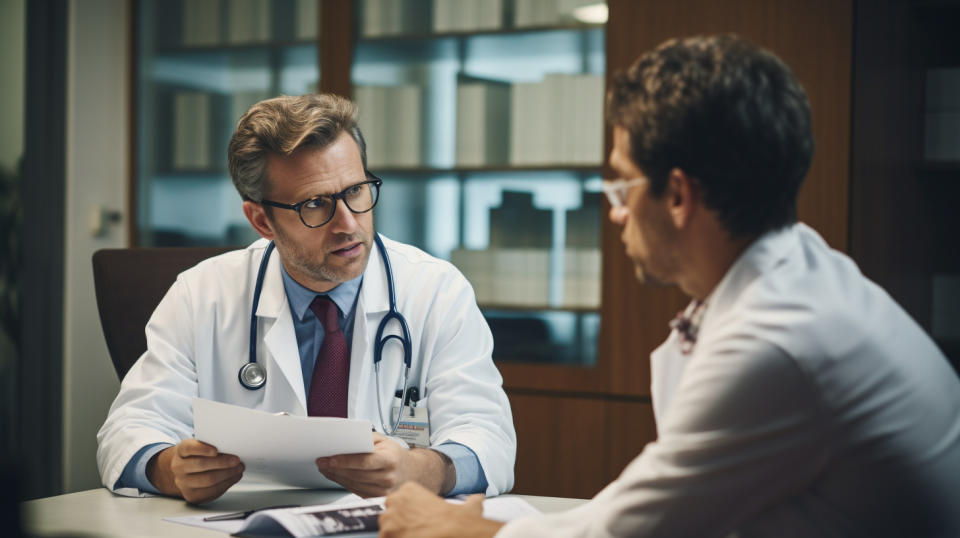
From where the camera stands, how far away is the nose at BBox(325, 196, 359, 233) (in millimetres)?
1805

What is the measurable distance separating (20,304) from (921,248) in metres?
3.45

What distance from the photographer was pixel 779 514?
3.03 ft

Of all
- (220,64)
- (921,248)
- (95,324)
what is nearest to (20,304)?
(95,324)

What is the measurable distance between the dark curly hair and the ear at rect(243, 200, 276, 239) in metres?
1.06

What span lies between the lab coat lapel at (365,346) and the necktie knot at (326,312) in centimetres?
4

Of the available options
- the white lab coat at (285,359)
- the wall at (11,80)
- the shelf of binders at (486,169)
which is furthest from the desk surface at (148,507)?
the wall at (11,80)

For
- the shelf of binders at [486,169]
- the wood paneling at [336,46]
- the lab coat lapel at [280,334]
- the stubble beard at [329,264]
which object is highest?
the wood paneling at [336,46]

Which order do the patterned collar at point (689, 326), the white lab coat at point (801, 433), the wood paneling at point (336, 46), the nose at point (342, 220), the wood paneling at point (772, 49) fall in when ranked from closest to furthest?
the white lab coat at point (801, 433), the patterned collar at point (689, 326), the nose at point (342, 220), the wood paneling at point (772, 49), the wood paneling at point (336, 46)

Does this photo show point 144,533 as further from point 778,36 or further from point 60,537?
point 778,36

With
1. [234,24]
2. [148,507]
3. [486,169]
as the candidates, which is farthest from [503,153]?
[148,507]

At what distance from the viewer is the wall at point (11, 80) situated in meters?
3.68

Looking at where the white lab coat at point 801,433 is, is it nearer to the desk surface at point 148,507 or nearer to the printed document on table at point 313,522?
the printed document on table at point 313,522

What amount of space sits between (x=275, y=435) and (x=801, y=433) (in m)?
0.71

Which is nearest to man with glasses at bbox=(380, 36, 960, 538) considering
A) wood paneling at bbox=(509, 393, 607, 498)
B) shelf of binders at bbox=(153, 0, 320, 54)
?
wood paneling at bbox=(509, 393, 607, 498)
